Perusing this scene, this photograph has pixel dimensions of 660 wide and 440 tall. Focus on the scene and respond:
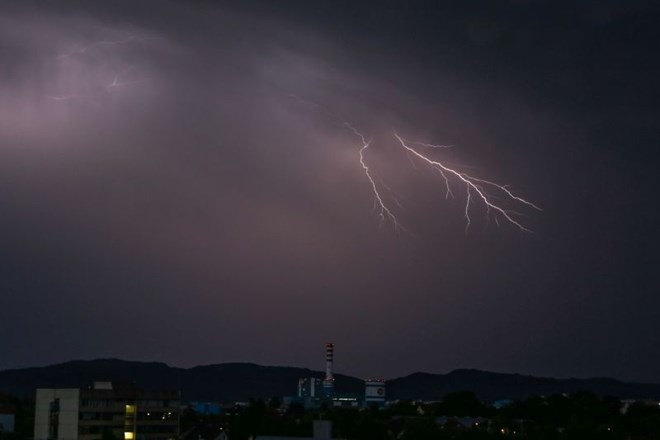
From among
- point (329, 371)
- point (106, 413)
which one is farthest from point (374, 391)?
point (106, 413)

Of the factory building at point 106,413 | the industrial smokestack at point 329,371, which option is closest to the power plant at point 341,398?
the industrial smokestack at point 329,371

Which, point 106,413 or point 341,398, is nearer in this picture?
point 106,413

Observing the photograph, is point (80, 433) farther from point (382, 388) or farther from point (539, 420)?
point (382, 388)

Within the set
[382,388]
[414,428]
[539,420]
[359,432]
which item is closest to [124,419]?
[359,432]

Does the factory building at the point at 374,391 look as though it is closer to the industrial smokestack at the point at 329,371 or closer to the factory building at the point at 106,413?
the industrial smokestack at the point at 329,371

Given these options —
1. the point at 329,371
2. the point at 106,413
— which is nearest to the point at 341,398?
the point at 329,371

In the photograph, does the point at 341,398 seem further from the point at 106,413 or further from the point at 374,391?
the point at 106,413

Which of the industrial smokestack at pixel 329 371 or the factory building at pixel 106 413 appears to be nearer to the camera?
the factory building at pixel 106 413

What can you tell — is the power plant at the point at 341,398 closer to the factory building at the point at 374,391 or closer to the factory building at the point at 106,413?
the factory building at the point at 374,391
